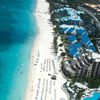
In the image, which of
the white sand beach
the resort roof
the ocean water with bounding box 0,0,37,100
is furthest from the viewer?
the resort roof

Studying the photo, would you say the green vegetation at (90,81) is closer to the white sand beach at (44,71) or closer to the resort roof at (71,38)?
the white sand beach at (44,71)

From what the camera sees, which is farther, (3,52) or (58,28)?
(58,28)

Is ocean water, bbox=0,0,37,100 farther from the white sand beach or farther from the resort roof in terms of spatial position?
the resort roof

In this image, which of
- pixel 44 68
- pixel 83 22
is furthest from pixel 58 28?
pixel 44 68

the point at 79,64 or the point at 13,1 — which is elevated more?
the point at 79,64

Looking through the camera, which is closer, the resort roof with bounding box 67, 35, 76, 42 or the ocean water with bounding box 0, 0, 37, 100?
the ocean water with bounding box 0, 0, 37, 100

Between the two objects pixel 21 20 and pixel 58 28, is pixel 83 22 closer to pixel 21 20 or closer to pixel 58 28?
pixel 58 28

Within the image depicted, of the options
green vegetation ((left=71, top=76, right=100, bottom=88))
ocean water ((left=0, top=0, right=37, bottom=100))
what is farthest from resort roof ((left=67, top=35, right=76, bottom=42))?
green vegetation ((left=71, top=76, right=100, bottom=88))
